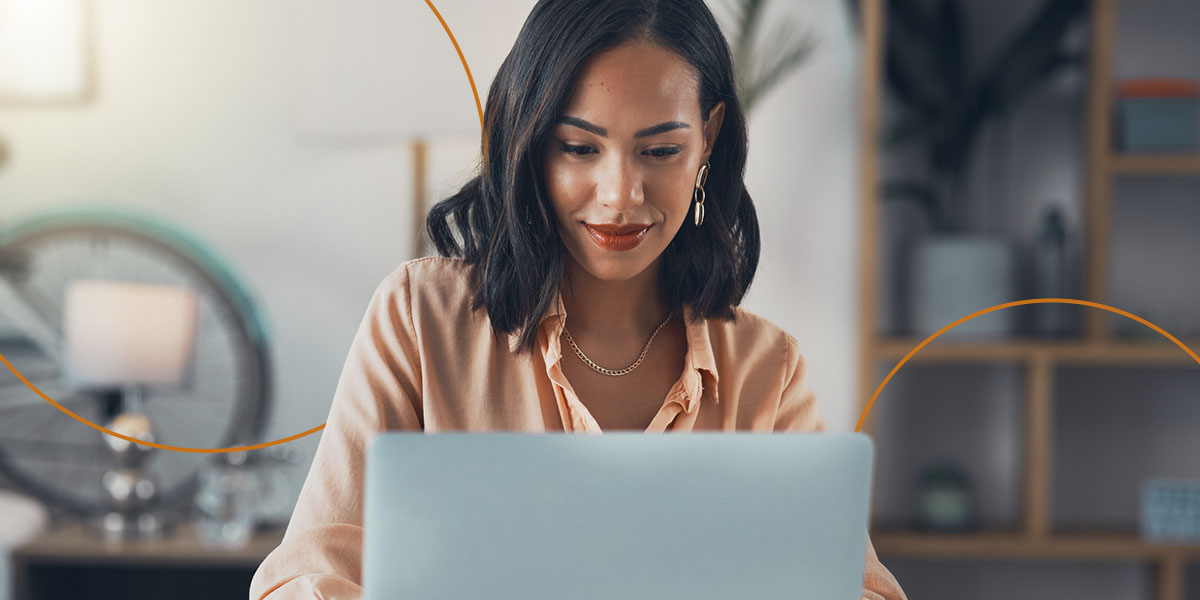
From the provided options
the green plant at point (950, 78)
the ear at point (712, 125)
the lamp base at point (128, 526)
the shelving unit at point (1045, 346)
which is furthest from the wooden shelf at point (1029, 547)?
the ear at point (712, 125)

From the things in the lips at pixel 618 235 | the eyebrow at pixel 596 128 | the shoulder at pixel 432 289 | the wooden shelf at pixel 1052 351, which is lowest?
the wooden shelf at pixel 1052 351

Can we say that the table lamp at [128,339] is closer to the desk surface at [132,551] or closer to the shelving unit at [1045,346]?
the desk surface at [132,551]

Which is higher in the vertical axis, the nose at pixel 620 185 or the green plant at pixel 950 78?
the green plant at pixel 950 78

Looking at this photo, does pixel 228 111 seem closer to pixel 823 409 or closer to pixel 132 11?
pixel 132 11

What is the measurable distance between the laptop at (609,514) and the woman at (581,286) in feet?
0.65

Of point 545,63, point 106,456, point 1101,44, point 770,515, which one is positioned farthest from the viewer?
point 1101,44

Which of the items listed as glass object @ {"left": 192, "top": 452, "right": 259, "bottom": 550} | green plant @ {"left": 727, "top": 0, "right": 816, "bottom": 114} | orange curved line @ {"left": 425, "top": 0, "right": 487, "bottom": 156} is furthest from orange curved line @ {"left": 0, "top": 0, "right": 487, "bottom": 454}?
green plant @ {"left": 727, "top": 0, "right": 816, "bottom": 114}

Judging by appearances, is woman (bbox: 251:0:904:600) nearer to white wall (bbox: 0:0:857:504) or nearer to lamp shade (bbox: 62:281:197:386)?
white wall (bbox: 0:0:857:504)

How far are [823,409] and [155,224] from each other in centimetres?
147

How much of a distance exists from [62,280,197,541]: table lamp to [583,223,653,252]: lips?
0.35 meters

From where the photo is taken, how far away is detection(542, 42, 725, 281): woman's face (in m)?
0.73

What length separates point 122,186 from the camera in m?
0.88

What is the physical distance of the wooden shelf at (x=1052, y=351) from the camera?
75.6 inches

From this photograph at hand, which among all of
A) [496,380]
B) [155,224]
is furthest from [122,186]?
[496,380]
